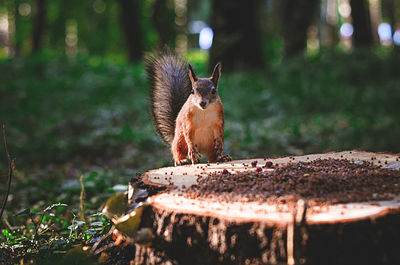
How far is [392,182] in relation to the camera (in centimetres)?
174

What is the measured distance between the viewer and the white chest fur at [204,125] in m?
2.45

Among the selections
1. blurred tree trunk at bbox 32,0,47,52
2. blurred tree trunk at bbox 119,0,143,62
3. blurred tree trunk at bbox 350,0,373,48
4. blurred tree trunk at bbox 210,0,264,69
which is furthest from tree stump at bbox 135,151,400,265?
blurred tree trunk at bbox 32,0,47,52

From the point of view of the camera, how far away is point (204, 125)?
2.48m

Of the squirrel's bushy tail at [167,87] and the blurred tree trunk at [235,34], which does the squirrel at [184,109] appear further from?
the blurred tree trunk at [235,34]

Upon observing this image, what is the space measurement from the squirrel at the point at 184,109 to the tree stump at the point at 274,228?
0.70m

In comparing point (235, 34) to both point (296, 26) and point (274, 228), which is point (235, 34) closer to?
point (296, 26)

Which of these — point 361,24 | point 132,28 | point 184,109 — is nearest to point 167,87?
point 184,109

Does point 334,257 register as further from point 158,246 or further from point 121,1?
point 121,1

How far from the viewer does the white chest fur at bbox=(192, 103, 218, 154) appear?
96.5 inches

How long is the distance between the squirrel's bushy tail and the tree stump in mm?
1122

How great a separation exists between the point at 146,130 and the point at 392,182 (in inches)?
178

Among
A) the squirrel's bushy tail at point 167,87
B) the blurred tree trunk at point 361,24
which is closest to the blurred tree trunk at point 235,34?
the blurred tree trunk at point 361,24

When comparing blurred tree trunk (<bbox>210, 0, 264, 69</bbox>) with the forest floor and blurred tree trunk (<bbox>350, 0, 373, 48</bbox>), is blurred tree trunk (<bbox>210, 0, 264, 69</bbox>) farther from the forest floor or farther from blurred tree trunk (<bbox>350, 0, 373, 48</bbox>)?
blurred tree trunk (<bbox>350, 0, 373, 48</bbox>)

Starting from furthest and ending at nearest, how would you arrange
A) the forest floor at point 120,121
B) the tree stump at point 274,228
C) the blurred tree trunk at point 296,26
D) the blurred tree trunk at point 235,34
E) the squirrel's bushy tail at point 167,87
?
1. the blurred tree trunk at point 296,26
2. the blurred tree trunk at point 235,34
3. the forest floor at point 120,121
4. the squirrel's bushy tail at point 167,87
5. the tree stump at point 274,228
